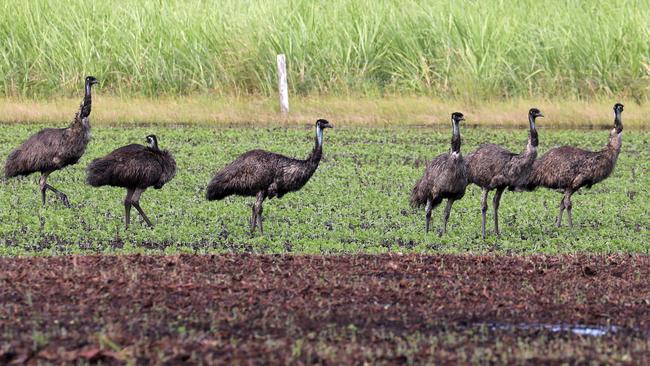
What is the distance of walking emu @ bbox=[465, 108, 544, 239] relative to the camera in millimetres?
14242

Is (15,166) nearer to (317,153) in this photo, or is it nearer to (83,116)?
(83,116)

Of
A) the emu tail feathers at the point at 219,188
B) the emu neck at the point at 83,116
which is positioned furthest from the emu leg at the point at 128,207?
the emu neck at the point at 83,116

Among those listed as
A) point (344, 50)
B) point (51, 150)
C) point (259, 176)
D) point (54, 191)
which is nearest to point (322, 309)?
point (259, 176)

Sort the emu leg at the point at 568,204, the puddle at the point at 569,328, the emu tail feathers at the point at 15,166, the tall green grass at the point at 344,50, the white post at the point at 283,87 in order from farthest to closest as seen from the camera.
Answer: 1. the tall green grass at the point at 344,50
2. the white post at the point at 283,87
3. the emu tail feathers at the point at 15,166
4. the emu leg at the point at 568,204
5. the puddle at the point at 569,328

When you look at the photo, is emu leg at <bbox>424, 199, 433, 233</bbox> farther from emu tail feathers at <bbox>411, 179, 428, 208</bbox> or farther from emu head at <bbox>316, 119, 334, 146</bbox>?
emu head at <bbox>316, 119, 334, 146</bbox>

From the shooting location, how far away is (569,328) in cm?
844

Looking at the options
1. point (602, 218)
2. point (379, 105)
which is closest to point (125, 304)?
point (602, 218)

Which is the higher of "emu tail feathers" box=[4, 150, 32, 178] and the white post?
the white post

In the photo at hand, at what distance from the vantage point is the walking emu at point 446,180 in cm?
1360

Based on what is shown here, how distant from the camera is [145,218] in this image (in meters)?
13.7

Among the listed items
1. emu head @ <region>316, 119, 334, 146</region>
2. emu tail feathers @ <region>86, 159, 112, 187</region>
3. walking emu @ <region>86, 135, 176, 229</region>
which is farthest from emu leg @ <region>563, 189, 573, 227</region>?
emu tail feathers @ <region>86, 159, 112, 187</region>

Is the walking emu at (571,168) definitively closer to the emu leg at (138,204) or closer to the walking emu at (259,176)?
the walking emu at (259,176)

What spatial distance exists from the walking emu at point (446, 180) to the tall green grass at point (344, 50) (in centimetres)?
1181

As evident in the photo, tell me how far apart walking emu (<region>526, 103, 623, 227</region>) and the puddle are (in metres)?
6.52
